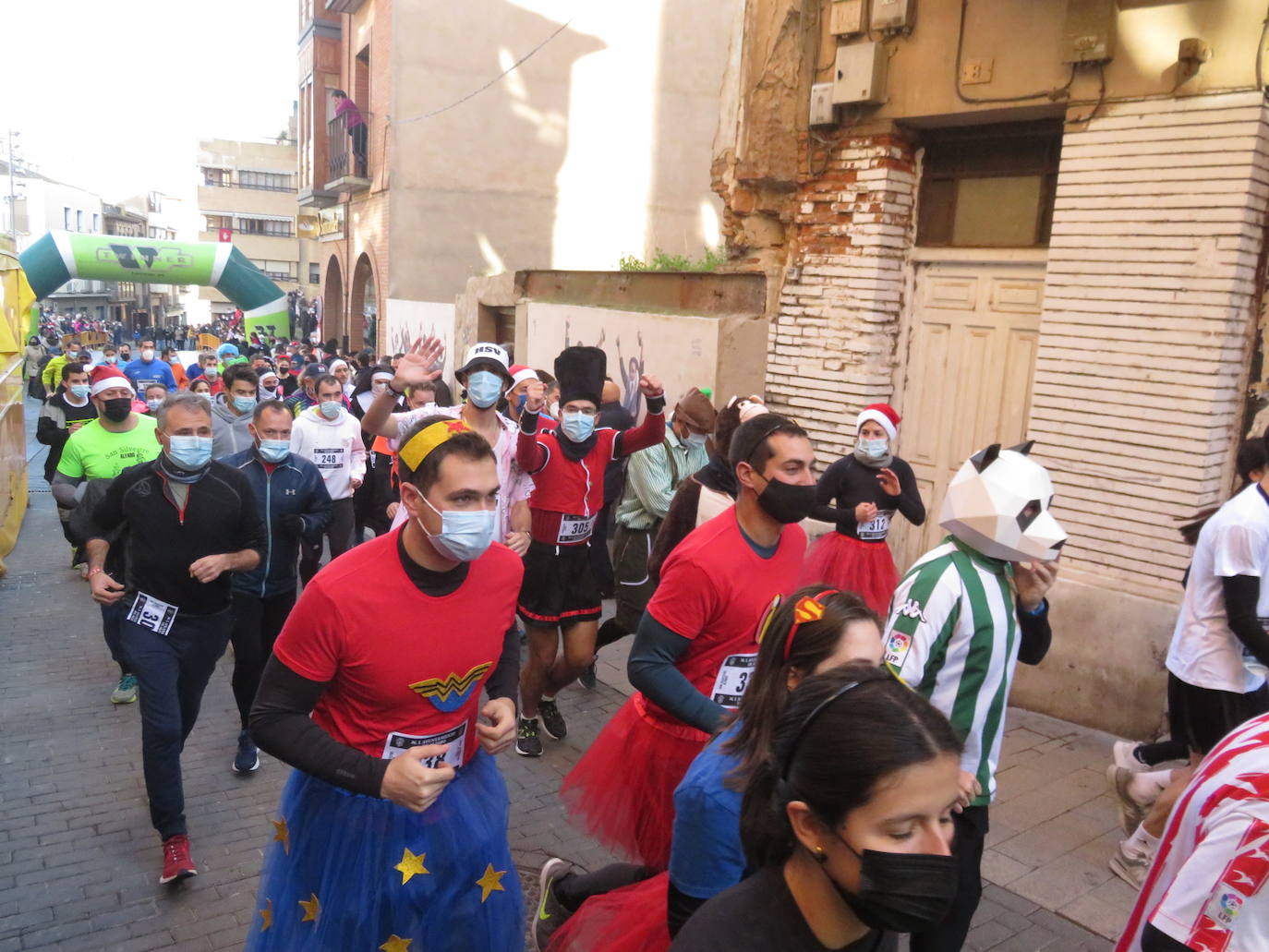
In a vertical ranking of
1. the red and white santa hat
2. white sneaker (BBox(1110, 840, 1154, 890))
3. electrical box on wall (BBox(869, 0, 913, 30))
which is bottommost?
white sneaker (BBox(1110, 840, 1154, 890))

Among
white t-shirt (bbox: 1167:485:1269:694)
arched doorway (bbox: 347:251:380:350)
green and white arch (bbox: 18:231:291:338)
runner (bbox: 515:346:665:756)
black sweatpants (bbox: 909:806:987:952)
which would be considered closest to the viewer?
black sweatpants (bbox: 909:806:987:952)

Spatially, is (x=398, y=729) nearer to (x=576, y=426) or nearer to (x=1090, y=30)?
(x=576, y=426)

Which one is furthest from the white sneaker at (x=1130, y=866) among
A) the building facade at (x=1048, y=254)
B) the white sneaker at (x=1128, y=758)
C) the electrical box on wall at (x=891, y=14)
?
the electrical box on wall at (x=891, y=14)

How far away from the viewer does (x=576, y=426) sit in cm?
620

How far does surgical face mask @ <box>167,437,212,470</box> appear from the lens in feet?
15.0

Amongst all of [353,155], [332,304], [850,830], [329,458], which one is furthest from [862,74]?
[332,304]

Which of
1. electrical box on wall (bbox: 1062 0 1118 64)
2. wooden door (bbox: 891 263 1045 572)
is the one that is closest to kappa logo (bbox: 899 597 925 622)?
wooden door (bbox: 891 263 1045 572)

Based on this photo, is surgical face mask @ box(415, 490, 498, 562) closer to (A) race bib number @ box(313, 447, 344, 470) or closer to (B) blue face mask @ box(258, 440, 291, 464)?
(B) blue face mask @ box(258, 440, 291, 464)

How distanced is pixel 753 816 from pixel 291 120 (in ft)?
262

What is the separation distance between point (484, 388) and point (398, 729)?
3064 mm

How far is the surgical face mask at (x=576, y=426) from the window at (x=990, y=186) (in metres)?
3.60

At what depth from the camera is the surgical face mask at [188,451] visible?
459 cm

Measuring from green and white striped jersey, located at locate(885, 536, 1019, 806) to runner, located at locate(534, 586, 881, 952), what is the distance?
2.24ft

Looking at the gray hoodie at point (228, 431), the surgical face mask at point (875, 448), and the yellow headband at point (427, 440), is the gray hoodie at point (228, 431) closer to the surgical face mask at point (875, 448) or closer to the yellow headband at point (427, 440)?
the surgical face mask at point (875, 448)
